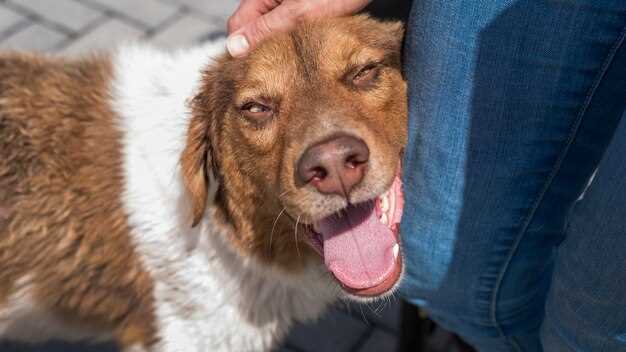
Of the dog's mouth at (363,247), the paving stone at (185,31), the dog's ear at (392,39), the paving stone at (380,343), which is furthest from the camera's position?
the paving stone at (185,31)

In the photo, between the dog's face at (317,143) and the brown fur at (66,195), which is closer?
the dog's face at (317,143)

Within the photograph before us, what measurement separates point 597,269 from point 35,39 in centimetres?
415

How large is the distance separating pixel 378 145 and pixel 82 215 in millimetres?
1265

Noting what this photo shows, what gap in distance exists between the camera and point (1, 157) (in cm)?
261

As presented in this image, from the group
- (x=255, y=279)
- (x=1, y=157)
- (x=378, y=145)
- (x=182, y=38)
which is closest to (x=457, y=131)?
(x=378, y=145)

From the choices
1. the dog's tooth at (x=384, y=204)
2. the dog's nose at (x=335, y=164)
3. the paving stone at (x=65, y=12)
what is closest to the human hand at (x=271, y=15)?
the dog's nose at (x=335, y=164)

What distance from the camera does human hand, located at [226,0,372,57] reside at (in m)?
2.30

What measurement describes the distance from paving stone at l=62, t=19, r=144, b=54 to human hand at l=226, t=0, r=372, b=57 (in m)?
2.51

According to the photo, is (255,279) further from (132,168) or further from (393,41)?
(393,41)

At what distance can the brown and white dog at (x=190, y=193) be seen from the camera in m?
2.25

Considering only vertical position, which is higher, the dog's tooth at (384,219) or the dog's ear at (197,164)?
the dog's ear at (197,164)

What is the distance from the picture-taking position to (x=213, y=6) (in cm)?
519

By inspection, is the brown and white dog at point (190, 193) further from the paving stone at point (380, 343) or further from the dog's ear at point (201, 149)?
the paving stone at point (380, 343)

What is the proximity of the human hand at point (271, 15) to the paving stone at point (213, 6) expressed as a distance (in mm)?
2783
